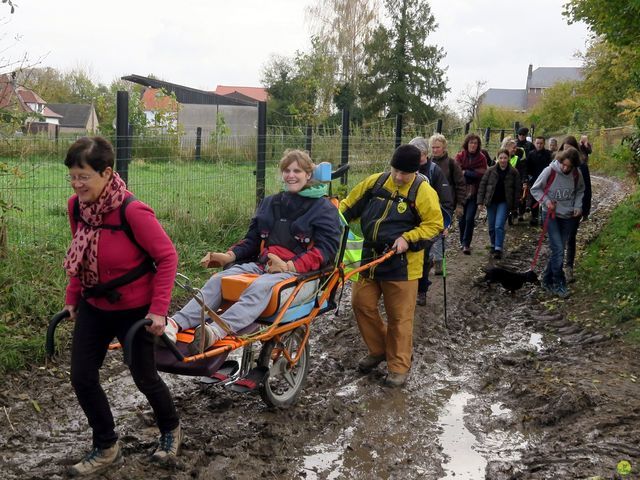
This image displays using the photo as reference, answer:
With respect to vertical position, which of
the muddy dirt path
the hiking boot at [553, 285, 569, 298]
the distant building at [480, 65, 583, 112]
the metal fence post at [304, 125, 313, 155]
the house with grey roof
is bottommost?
the muddy dirt path

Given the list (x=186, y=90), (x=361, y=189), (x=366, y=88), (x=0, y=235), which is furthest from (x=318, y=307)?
(x=366, y=88)

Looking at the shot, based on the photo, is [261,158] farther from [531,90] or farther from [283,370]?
[531,90]

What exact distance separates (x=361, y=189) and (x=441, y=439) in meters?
2.38

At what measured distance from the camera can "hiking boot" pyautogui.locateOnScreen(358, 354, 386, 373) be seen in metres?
6.84

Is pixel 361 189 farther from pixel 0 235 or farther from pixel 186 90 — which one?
pixel 186 90

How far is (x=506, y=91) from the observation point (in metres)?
127

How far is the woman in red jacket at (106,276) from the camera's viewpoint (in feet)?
13.6

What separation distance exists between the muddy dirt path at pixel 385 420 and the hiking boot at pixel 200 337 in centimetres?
71

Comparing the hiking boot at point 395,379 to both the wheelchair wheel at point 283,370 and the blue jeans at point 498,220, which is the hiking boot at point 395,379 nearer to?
the wheelchair wheel at point 283,370

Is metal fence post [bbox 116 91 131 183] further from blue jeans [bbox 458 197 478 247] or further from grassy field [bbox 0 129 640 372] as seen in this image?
blue jeans [bbox 458 197 478 247]

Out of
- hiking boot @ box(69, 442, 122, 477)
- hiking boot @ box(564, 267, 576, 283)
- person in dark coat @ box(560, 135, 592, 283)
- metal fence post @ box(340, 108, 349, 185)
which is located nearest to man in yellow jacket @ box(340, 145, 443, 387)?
hiking boot @ box(69, 442, 122, 477)

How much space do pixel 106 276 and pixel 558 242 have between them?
7646 millimetres

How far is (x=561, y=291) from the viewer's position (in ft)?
33.9

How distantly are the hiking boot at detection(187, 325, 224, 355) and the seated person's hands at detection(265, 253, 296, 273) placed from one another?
783 mm
